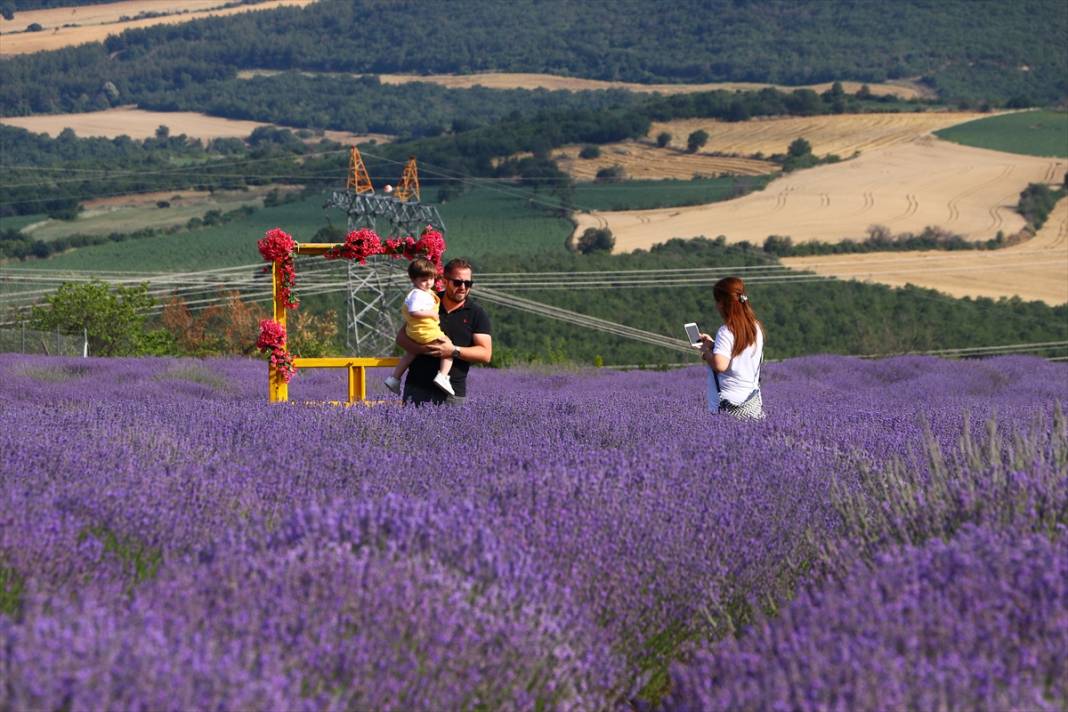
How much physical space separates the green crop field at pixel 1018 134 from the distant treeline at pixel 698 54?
4780cm

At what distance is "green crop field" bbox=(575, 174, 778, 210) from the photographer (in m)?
77.0

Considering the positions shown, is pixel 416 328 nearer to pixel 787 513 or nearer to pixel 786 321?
pixel 787 513

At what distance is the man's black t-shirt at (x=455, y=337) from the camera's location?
7355mm

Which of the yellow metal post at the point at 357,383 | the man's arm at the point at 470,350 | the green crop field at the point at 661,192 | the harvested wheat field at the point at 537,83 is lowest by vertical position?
the harvested wheat field at the point at 537,83

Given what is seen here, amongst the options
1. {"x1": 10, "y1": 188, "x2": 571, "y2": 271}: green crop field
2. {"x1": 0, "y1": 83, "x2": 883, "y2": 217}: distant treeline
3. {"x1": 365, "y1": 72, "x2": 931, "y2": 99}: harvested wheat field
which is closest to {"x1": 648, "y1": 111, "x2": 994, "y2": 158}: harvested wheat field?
{"x1": 0, "y1": 83, "x2": 883, "y2": 217}: distant treeline

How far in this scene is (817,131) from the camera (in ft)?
300

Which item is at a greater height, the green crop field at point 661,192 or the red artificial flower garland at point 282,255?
the red artificial flower garland at point 282,255

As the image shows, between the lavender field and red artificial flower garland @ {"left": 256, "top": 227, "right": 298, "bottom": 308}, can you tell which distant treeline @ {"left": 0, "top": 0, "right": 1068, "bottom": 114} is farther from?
the lavender field

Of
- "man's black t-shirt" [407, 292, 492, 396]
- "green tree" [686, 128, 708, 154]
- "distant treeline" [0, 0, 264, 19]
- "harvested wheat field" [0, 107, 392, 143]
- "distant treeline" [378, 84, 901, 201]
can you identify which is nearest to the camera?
"man's black t-shirt" [407, 292, 492, 396]

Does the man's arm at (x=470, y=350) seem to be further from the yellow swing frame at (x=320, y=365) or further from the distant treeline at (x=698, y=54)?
the distant treeline at (x=698, y=54)

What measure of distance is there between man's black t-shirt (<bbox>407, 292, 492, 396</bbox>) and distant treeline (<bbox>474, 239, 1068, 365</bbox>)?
3323 centimetres

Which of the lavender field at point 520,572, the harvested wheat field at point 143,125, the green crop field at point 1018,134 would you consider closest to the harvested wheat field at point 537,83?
the harvested wheat field at point 143,125

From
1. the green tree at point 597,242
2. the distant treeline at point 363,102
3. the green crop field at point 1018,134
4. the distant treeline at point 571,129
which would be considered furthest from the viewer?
the distant treeline at point 363,102

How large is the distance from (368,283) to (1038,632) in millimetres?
39603
